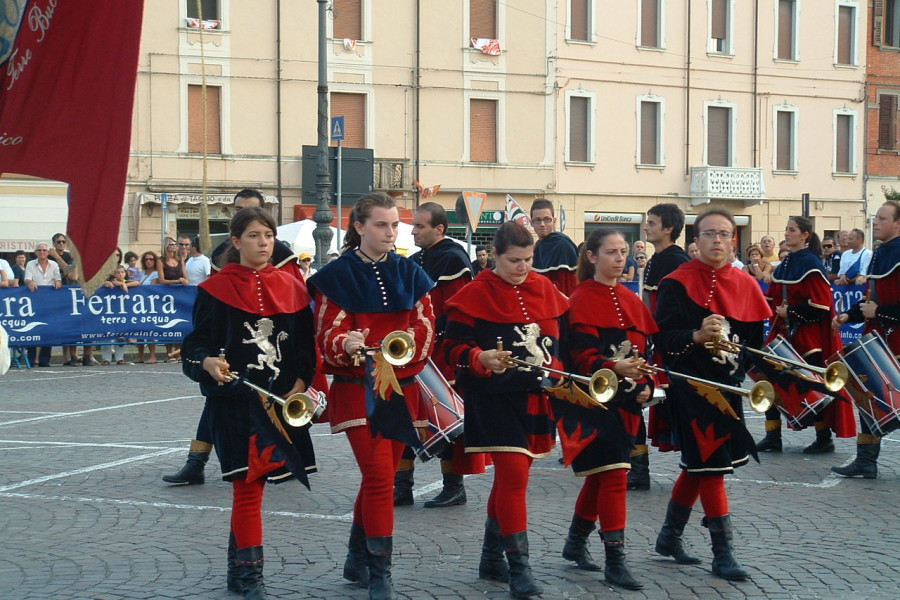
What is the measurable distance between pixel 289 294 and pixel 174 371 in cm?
1322

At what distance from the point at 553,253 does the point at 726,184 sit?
3266cm

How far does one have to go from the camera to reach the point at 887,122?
147ft

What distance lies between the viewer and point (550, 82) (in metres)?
38.8

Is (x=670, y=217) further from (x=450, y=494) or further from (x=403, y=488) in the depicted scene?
(x=403, y=488)

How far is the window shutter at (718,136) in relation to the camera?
41469 mm

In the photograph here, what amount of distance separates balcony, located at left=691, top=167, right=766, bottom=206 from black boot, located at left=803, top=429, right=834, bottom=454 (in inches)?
1223

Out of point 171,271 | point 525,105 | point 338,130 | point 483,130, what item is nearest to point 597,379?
point 171,271

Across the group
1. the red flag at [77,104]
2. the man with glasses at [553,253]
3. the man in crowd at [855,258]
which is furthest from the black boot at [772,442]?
the man in crowd at [855,258]

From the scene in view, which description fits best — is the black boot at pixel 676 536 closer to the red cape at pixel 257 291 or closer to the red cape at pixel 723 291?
the red cape at pixel 723 291

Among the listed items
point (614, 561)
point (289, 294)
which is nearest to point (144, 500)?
point (289, 294)

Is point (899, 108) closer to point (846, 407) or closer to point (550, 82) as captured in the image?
point (550, 82)

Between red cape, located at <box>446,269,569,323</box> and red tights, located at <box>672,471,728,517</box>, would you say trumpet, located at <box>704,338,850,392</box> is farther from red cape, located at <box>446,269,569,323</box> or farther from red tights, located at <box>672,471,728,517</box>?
red cape, located at <box>446,269,569,323</box>

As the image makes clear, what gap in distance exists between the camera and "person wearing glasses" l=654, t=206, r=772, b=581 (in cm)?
609

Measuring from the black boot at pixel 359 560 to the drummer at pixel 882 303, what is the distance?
15.6ft
